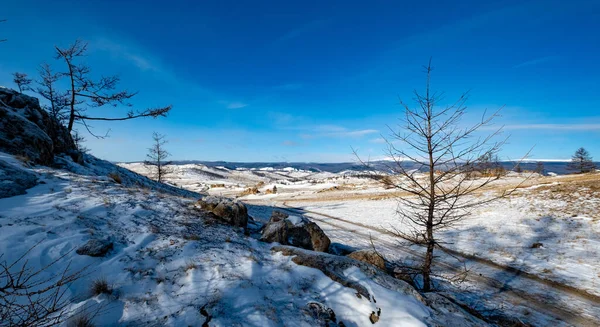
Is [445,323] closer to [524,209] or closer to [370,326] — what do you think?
[370,326]

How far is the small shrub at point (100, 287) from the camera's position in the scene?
4.00 m

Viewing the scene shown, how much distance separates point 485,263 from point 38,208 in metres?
14.5

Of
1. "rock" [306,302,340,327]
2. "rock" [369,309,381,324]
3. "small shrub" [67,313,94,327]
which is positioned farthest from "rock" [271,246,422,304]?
"small shrub" [67,313,94,327]

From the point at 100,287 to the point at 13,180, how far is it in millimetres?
5356

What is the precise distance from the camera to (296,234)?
8.02 metres

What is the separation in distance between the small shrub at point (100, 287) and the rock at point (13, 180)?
4.30 m

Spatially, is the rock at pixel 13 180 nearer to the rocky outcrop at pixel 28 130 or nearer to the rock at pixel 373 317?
the rocky outcrop at pixel 28 130

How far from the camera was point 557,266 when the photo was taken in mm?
9375

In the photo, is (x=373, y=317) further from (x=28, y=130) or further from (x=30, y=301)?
(x=28, y=130)

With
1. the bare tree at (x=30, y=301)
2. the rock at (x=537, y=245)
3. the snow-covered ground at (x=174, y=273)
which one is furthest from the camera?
the rock at (x=537, y=245)

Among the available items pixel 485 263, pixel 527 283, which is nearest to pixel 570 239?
pixel 485 263

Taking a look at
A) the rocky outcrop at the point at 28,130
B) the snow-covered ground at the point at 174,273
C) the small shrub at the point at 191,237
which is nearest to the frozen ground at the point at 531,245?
the snow-covered ground at the point at 174,273

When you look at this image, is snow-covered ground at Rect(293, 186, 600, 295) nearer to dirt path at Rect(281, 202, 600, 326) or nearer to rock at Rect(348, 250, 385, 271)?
dirt path at Rect(281, 202, 600, 326)

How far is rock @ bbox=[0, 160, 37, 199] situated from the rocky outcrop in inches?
94.8
